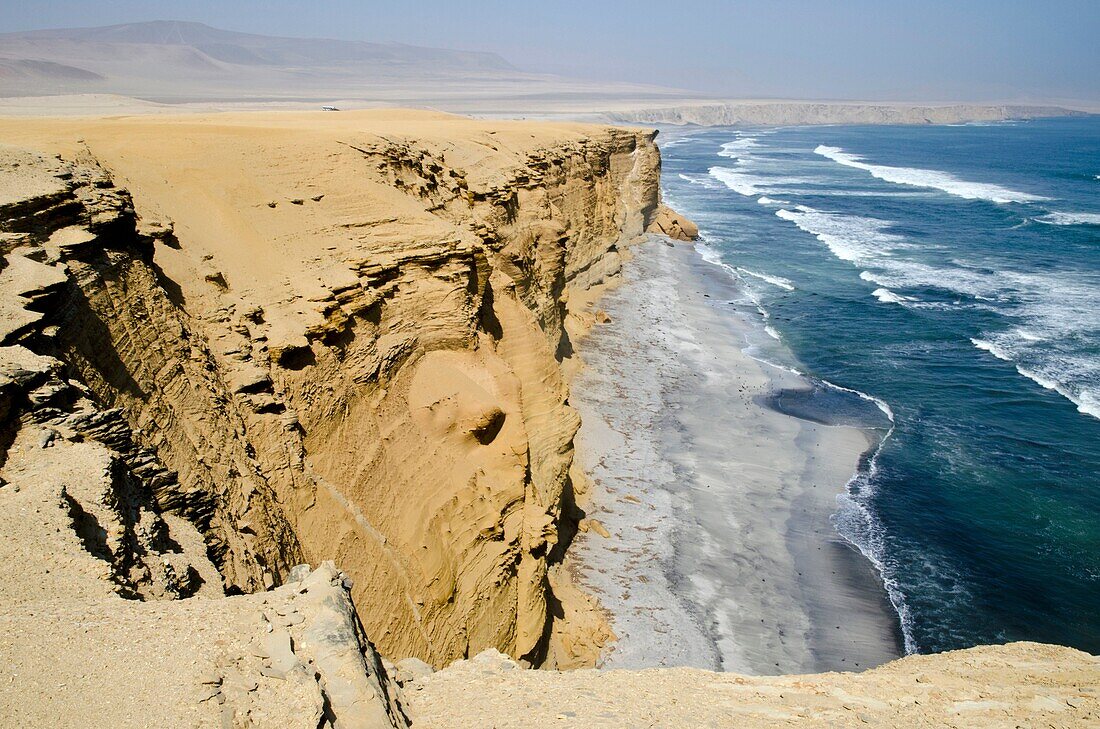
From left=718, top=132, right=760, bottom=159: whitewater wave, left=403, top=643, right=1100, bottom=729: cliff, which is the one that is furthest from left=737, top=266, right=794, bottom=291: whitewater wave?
left=718, top=132, right=760, bottom=159: whitewater wave

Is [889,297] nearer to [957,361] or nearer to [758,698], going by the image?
[957,361]

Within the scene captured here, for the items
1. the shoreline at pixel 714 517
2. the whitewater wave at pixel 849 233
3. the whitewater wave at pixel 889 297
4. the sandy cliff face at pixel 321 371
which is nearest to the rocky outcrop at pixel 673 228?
the whitewater wave at pixel 849 233

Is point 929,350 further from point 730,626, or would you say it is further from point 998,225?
point 998,225

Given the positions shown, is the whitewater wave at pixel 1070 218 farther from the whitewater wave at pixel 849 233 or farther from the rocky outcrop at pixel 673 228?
the rocky outcrop at pixel 673 228

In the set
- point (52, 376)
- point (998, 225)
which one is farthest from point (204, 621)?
point (998, 225)

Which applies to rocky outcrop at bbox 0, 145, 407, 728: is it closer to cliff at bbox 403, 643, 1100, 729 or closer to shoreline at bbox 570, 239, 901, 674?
cliff at bbox 403, 643, 1100, 729

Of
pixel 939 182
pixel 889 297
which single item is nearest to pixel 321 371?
pixel 889 297
